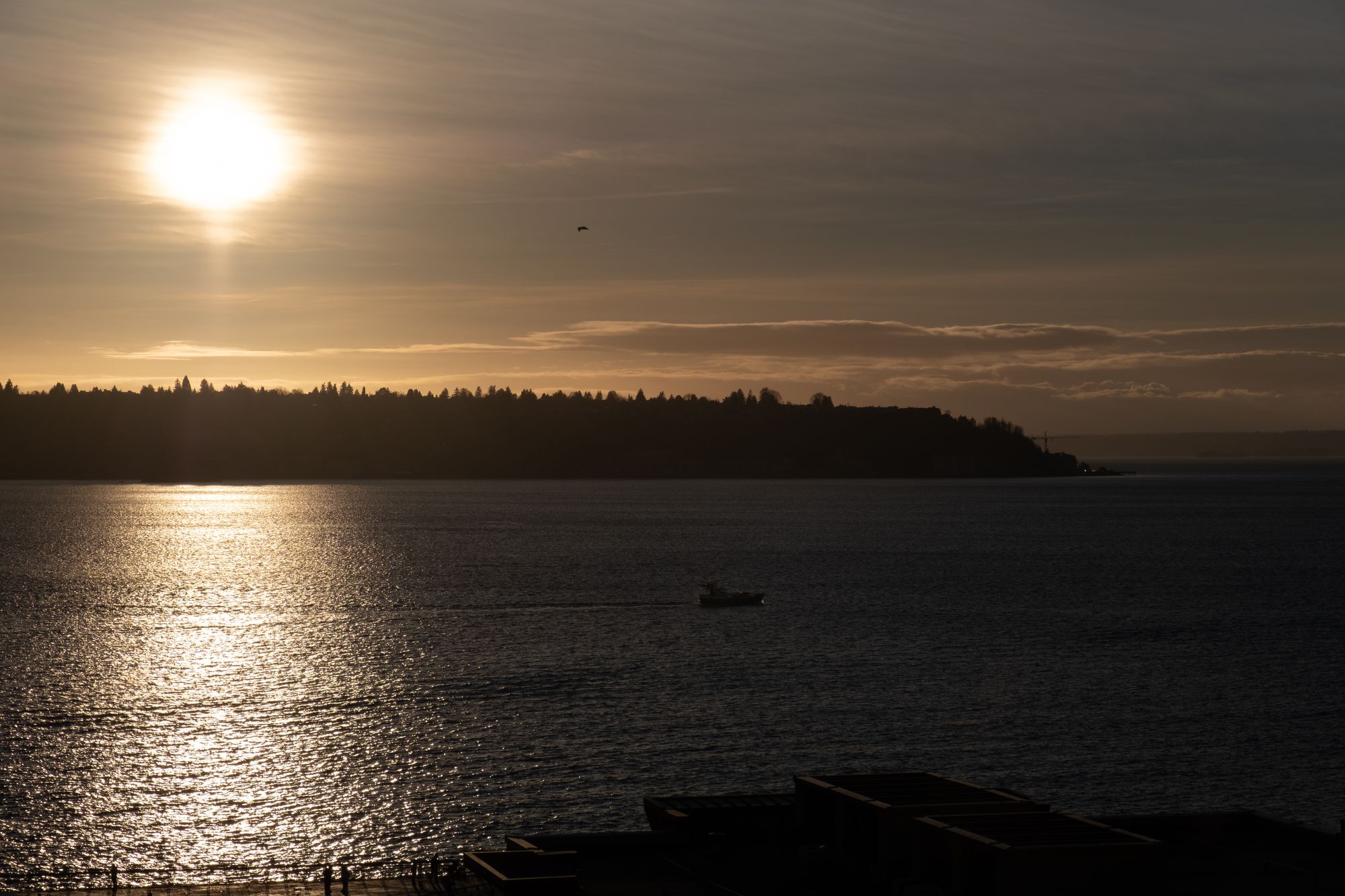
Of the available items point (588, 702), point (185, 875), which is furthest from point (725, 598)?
point (185, 875)

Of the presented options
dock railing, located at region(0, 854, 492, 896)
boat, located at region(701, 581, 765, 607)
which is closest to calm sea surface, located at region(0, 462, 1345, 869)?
dock railing, located at region(0, 854, 492, 896)

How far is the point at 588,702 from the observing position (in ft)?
217

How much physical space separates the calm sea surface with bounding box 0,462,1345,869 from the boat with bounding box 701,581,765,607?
2106mm

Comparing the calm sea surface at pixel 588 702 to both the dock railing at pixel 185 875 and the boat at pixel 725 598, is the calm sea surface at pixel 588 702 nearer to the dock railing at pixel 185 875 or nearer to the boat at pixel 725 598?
the dock railing at pixel 185 875

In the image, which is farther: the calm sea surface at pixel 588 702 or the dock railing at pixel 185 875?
the calm sea surface at pixel 588 702

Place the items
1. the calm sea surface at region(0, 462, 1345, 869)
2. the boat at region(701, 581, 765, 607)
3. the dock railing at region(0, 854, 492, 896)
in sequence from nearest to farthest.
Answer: the dock railing at region(0, 854, 492, 896) < the calm sea surface at region(0, 462, 1345, 869) < the boat at region(701, 581, 765, 607)

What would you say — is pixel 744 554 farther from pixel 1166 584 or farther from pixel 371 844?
pixel 371 844

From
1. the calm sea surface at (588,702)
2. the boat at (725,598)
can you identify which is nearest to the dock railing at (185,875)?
the calm sea surface at (588,702)

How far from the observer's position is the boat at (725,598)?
113500 mm

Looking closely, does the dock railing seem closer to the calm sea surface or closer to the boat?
the calm sea surface

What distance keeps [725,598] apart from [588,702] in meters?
48.5

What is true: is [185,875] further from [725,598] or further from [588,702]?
[725,598]

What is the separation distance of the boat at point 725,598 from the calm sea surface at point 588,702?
211cm

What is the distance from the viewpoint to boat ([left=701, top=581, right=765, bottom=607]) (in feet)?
372
